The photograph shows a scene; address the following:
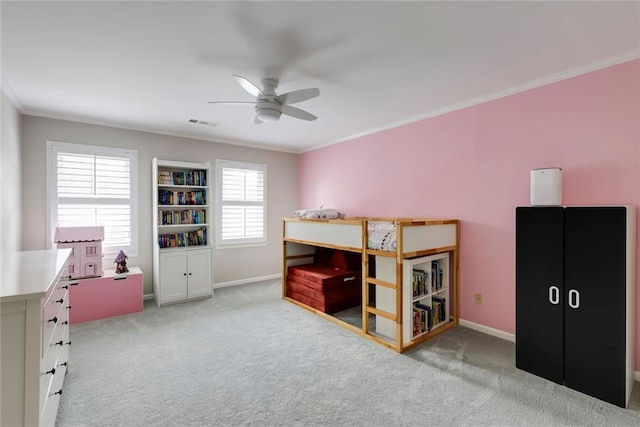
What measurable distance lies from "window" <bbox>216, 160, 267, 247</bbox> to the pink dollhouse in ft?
5.42

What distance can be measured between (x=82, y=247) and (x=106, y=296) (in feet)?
2.17

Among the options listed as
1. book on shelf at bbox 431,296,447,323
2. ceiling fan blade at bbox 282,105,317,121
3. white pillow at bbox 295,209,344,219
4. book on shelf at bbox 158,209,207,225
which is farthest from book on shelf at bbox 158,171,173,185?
book on shelf at bbox 431,296,447,323

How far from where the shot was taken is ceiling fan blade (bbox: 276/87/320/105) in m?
2.35

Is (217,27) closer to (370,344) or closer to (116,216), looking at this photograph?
(370,344)

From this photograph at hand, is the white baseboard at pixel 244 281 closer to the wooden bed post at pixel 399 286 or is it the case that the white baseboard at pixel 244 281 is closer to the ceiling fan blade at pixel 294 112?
the wooden bed post at pixel 399 286

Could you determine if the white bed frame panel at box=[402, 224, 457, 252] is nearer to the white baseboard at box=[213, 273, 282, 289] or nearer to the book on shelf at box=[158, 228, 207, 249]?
the book on shelf at box=[158, 228, 207, 249]

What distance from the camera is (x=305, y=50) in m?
2.19

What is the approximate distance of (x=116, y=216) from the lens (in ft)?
13.4

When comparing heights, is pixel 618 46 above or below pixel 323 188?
above

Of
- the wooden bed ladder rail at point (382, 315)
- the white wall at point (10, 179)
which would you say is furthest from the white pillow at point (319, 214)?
the white wall at point (10, 179)

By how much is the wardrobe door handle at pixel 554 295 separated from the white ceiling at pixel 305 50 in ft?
5.85

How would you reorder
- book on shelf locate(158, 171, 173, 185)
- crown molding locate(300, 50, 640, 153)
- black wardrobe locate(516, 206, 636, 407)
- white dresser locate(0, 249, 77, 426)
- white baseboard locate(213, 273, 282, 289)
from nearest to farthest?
white dresser locate(0, 249, 77, 426) → black wardrobe locate(516, 206, 636, 407) → crown molding locate(300, 50, 640, 153) → book on shelf locate(158, 171, 173, 185) → white baseboard locate(213, 273, 282, 289)

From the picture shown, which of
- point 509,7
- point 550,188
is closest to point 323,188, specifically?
point 550,188

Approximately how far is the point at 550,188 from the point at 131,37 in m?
3.29
